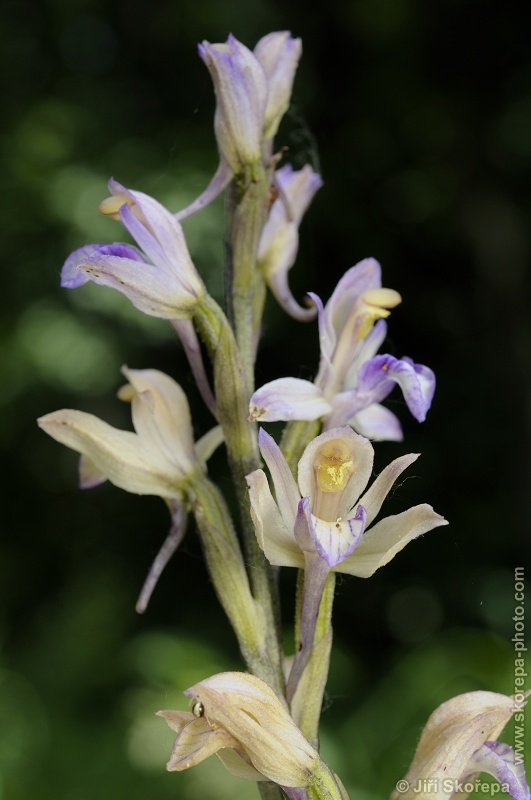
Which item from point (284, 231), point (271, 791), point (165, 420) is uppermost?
point (284, 231)

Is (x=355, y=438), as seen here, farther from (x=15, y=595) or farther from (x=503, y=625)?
(x=15, y=595)

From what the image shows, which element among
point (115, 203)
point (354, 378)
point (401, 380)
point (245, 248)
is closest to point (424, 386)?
point (401, 380)

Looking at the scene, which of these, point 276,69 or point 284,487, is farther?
point 276,69

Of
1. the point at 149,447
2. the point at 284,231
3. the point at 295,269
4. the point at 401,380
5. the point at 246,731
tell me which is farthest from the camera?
the point at 295,269

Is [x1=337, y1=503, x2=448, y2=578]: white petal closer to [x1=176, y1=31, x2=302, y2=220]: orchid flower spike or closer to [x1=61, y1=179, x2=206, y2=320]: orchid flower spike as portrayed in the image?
[x1=61, y1=179, x2=206, y2=320]: orchid flower spike

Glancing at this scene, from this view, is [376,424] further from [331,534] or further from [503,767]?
[503,767]

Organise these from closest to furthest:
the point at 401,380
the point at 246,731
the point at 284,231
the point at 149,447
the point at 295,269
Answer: the point at 246,731
the point at 401,380
the point at 149,447
the point at 284,231
the point at 295,269

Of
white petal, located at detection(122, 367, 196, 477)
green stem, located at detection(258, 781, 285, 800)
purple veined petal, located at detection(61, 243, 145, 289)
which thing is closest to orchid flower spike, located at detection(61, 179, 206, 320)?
purple veined petal, located at detection(61, 243, 145, 289)

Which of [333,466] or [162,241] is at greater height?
[162,241]
